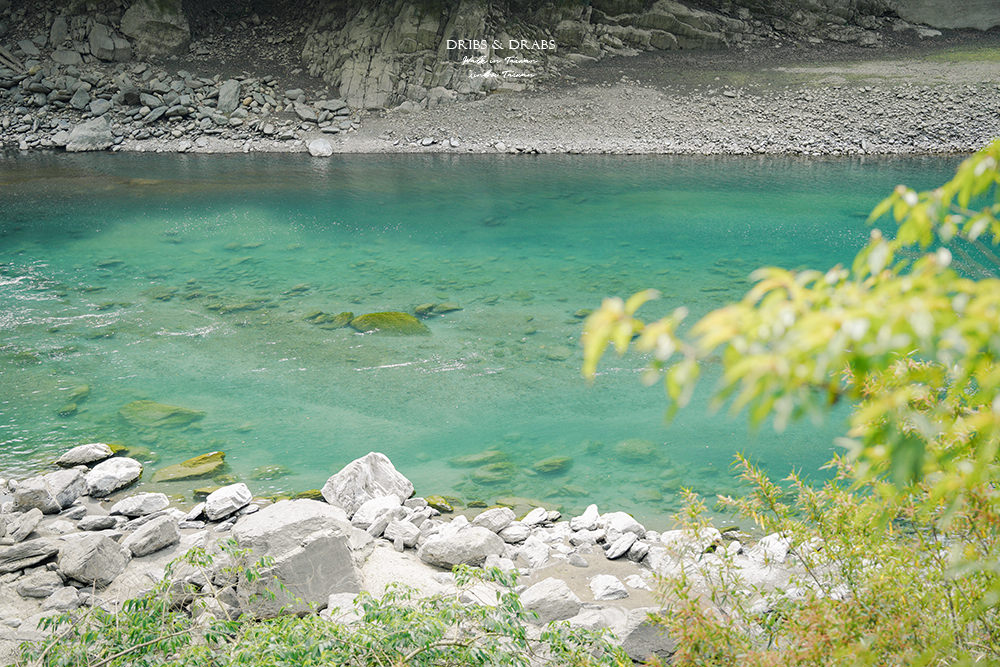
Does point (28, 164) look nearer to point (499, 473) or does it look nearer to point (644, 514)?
point (499, 473)

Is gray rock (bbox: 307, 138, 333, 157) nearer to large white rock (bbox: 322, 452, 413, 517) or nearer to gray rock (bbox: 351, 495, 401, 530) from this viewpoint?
large white rock (bbox: 322, 452, 413, 517)

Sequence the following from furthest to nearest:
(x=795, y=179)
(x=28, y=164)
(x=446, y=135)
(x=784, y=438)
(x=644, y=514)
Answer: (x=446, y=135), (x=28, y=164), (x=795, y=179), (x=784, y=438), (x=644, y=514)

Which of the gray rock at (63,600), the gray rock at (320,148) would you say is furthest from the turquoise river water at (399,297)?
the gray rock at (63,600)

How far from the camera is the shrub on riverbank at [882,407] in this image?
160cm

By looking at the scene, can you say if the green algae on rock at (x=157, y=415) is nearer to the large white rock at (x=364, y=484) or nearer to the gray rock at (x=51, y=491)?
the gray rock at (x=51, y=491)

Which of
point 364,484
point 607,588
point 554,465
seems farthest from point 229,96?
point 607,588

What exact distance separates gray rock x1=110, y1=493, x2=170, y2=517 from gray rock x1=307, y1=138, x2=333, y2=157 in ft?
73.0

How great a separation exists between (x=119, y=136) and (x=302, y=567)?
29011 millimetres

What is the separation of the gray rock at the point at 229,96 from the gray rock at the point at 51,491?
25.6 m

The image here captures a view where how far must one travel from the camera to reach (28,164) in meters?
26.5

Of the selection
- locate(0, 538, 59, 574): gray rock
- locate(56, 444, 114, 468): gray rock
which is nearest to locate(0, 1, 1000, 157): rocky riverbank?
locate(56, 444, 114, 468): gray rock

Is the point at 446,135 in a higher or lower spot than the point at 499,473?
higher

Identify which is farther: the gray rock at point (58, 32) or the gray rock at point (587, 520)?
the gray rock at point (58, 32)

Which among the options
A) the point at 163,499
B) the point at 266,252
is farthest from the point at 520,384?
the point at 266,252
